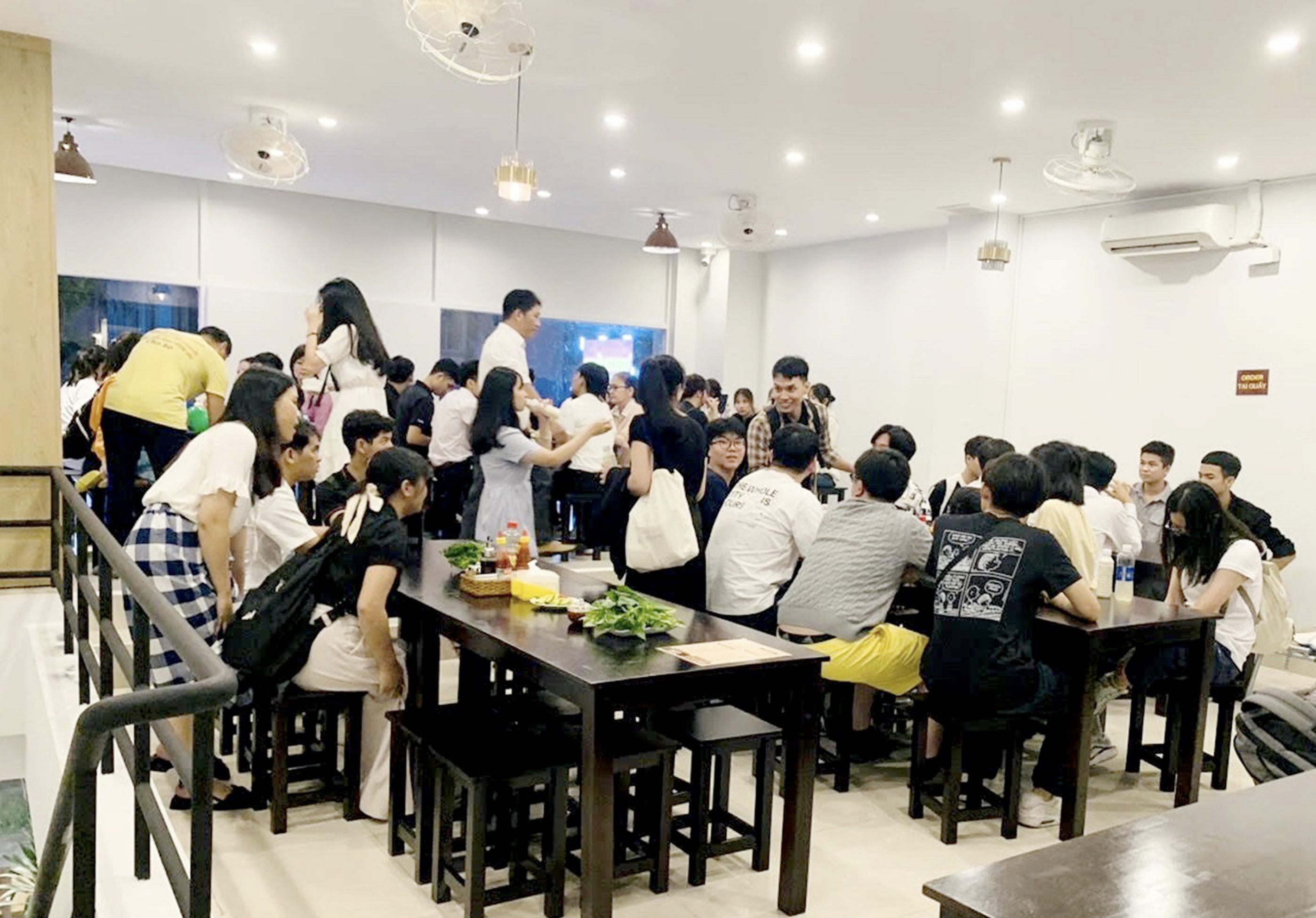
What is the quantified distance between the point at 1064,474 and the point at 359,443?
108 inches

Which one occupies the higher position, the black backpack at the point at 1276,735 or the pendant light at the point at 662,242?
the pendant light at the point at 662,242

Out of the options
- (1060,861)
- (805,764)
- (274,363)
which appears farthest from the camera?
(274,363)

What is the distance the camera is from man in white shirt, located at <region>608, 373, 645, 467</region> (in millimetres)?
7160

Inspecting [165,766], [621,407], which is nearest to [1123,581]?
[165,766]

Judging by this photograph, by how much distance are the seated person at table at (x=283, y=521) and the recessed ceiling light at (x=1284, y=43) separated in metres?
4.16

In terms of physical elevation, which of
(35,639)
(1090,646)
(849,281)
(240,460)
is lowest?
(35,639)

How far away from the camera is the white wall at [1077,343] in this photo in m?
6.44

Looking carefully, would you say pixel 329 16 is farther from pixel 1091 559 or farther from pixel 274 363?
pixel 1091 559

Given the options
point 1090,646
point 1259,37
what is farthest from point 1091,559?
point 1259,37

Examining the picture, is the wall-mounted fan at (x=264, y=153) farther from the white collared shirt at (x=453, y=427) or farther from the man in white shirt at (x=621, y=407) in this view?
the man in white shirt at (x=621, y=407)

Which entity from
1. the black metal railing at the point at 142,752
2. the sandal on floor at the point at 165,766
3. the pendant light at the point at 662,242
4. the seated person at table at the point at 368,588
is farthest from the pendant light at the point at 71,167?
the black metal railing at the point at 142,752

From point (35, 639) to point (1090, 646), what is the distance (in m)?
3.92

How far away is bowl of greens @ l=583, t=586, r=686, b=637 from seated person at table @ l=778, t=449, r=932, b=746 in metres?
0.85

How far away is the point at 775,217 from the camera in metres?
8.52
